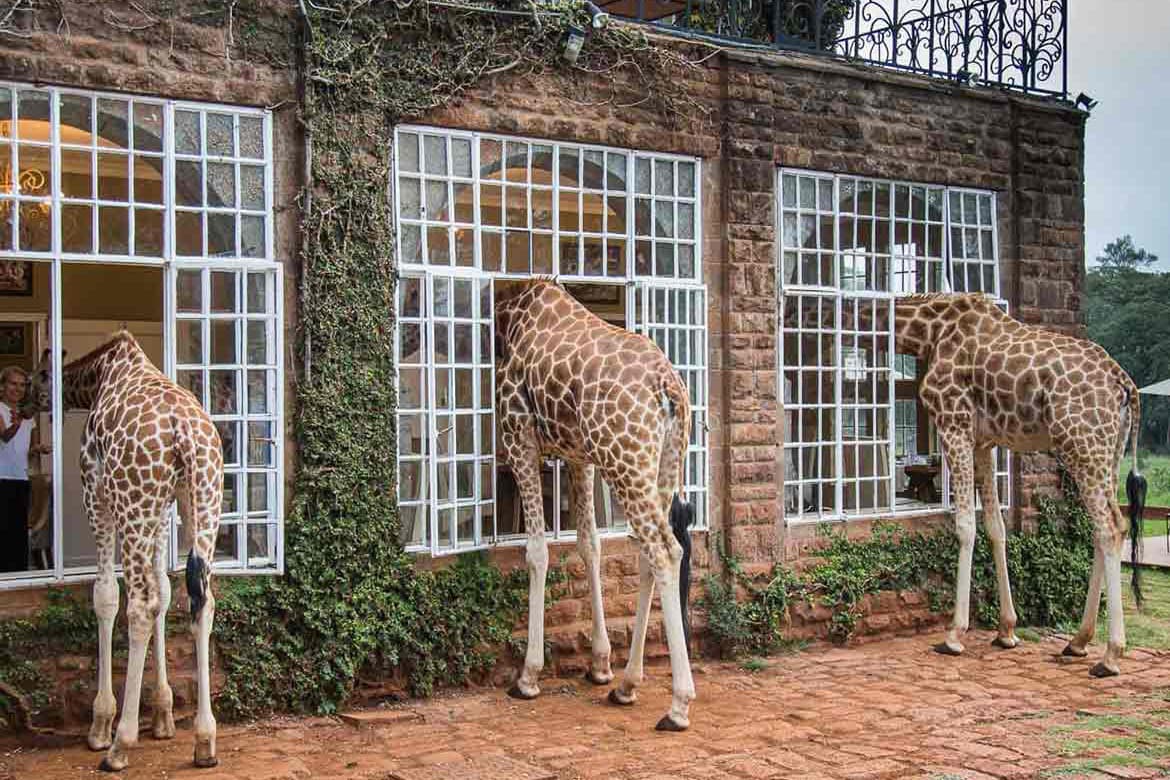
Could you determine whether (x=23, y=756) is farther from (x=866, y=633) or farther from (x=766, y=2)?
(x=766, y=2)

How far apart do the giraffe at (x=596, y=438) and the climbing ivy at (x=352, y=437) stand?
717mm

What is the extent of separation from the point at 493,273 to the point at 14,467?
3.78 metres

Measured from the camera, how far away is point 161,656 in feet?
26.1

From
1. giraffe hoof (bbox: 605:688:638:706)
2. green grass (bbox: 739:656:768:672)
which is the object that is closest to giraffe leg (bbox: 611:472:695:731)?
giraffe hoof (bbox: 605:688:638:706)

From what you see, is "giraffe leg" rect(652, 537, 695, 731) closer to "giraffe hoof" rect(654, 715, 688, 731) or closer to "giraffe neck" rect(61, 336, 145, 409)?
"giraffe hoof" rect(654, 715, 688, 731)

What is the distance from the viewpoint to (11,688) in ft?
25.8

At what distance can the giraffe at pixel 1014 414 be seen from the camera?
10.6 meters

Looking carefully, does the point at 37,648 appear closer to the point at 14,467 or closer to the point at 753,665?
the point at 14,467

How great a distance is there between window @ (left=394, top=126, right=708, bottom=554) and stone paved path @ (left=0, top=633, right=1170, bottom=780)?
4.45 feet

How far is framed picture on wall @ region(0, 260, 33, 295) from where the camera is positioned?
12.5 meters

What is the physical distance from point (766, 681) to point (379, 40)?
5.40 meters

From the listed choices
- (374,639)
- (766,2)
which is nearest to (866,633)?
(374,639)

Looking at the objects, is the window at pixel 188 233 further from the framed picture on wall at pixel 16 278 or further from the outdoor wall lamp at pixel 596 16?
the framed picture on wall at pixel 16 278

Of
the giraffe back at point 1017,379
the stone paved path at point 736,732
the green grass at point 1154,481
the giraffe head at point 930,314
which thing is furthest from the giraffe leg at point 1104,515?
the green grass at point 1154,481
